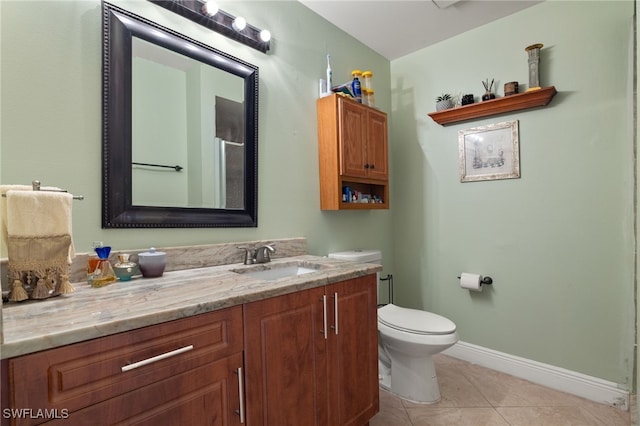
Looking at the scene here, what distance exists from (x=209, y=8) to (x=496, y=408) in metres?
2.72

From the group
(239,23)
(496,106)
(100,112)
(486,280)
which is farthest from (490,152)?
(100,112)

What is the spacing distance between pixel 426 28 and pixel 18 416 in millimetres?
2939

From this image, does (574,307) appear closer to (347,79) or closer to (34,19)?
(347,79)

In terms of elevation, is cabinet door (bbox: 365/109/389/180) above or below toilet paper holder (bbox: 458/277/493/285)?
above

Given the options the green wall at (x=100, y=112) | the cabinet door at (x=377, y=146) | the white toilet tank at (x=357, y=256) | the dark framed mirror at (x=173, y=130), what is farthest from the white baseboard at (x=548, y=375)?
the dark framed mirror at (x=173, y=130)

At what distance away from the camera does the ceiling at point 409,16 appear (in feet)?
6.93

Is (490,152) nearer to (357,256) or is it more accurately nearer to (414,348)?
(357,256)

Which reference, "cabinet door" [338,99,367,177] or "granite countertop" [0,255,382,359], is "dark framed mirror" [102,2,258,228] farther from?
"cabinet door" [338,99,367,177]

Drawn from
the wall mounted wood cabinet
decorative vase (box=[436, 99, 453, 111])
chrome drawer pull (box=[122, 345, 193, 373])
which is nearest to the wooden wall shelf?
decorative vase (box=[436, 99, 453, 111])

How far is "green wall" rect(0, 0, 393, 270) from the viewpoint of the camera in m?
1.07

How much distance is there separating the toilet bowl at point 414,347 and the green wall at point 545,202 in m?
0.72

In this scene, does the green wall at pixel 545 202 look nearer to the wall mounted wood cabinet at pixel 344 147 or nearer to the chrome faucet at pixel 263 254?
the wall mounted wood cabinet at pixel 344 147

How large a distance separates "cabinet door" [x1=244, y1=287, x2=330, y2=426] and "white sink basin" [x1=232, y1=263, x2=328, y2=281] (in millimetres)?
388

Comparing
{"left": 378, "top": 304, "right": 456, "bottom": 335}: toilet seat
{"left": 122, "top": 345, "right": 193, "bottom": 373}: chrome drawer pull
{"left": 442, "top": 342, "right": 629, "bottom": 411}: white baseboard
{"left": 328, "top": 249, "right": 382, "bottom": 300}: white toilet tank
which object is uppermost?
{"left": 328, "top": 249, "right": 382, "bottom": 300}: white toilet tank
